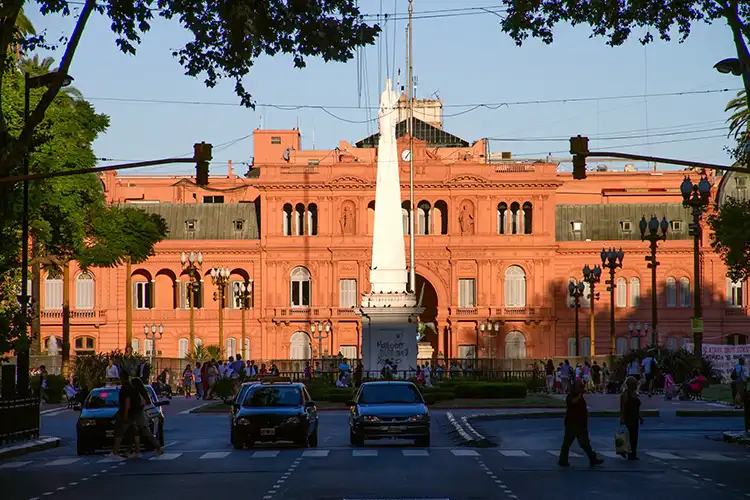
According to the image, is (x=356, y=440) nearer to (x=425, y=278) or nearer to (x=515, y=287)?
(x=425, y=278)

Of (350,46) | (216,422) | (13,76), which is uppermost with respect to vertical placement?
(13,76)

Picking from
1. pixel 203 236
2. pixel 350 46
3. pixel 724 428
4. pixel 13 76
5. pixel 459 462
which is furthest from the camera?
pixel 203 236

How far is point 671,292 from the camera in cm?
10731

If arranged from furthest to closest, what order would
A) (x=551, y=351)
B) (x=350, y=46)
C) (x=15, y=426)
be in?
1. (x=551, y=351)
2. (x=15, y=426)
3. (x=350, y=46)

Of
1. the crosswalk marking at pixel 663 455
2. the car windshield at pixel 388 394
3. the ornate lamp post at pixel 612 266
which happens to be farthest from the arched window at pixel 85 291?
the crosswalk marking at pixel 663 455

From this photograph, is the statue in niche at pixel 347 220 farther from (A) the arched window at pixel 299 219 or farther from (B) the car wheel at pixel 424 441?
(B) the car wheel at pixel 424 441

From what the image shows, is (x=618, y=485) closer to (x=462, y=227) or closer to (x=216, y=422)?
(x=216, y=422)

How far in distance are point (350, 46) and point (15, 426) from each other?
1437 cm

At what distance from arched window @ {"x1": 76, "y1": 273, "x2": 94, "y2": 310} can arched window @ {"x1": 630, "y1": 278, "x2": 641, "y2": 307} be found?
121ft

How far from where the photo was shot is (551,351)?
103 metres

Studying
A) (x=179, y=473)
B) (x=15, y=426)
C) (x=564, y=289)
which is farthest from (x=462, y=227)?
(x=179, y=473)

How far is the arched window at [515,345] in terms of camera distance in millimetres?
103062

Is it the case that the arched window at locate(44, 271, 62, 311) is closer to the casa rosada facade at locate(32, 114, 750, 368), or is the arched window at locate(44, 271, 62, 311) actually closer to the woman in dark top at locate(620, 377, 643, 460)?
the casa rosada facade at locate(32, 114, 750, 368)

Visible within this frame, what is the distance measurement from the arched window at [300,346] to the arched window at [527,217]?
54.6 feet
